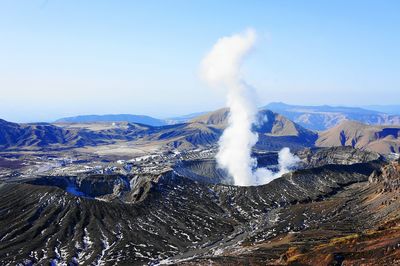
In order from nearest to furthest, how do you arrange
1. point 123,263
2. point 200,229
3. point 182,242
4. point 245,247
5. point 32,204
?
point 123,263, point 245,247, point 182,242, point 200,229, point 32,204

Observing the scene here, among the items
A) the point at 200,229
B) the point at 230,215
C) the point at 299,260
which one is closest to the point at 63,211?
the point at 200,229

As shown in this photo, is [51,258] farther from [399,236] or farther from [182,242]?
[399,236]

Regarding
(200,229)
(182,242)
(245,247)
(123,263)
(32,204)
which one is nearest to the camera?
(123,263)

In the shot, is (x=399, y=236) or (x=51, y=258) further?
(x=51, y=258)

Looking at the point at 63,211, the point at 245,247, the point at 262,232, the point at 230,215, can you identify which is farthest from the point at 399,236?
A: the point at 63,211

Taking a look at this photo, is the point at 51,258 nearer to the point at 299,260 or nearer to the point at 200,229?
the point at 200,229

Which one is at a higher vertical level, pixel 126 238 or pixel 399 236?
pixel 399 236
